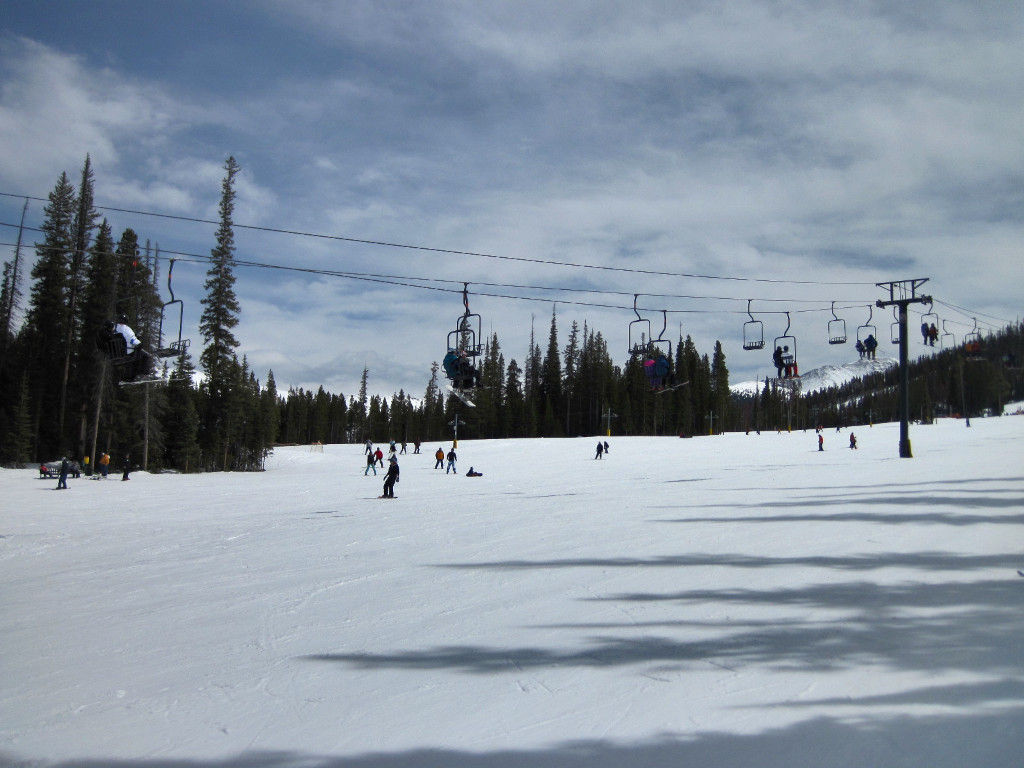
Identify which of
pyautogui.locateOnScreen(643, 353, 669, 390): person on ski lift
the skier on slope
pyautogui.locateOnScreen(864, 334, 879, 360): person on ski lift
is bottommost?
the skier on slope

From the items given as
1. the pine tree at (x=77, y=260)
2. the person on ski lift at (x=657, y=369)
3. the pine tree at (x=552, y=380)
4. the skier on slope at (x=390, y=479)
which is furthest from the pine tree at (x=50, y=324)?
the pine tree at (x=552, y=380)

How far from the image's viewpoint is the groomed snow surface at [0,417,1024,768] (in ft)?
16.2

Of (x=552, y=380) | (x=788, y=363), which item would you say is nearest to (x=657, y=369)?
(x=788, y=363)

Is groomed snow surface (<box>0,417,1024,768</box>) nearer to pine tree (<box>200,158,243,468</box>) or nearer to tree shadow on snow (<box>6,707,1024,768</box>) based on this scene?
tree shadow on snow (<box>6,707,1024,768</box>)

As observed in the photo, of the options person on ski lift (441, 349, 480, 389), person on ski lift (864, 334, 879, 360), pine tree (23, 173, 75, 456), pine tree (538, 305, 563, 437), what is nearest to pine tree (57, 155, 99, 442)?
pine tree (23, 173, 75, 456)

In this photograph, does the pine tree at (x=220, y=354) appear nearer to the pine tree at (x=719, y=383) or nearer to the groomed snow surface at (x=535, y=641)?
the groomed snow surface at (x=535, y=641)

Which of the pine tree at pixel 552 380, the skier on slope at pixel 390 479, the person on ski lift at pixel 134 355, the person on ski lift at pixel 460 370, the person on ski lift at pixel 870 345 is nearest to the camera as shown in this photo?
the person on ski lift at pixel 134 355

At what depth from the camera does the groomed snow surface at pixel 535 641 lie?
4930mm

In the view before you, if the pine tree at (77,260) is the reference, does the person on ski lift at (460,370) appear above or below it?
below

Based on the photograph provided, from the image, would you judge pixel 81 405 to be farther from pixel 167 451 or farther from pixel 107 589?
pixel 107 589

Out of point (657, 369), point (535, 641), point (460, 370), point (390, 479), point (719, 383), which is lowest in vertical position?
point (535, 641)

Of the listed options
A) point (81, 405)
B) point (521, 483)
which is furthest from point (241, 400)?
point (521, 483)

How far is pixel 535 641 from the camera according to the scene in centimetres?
711

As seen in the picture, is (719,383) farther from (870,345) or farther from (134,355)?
(134,355)
